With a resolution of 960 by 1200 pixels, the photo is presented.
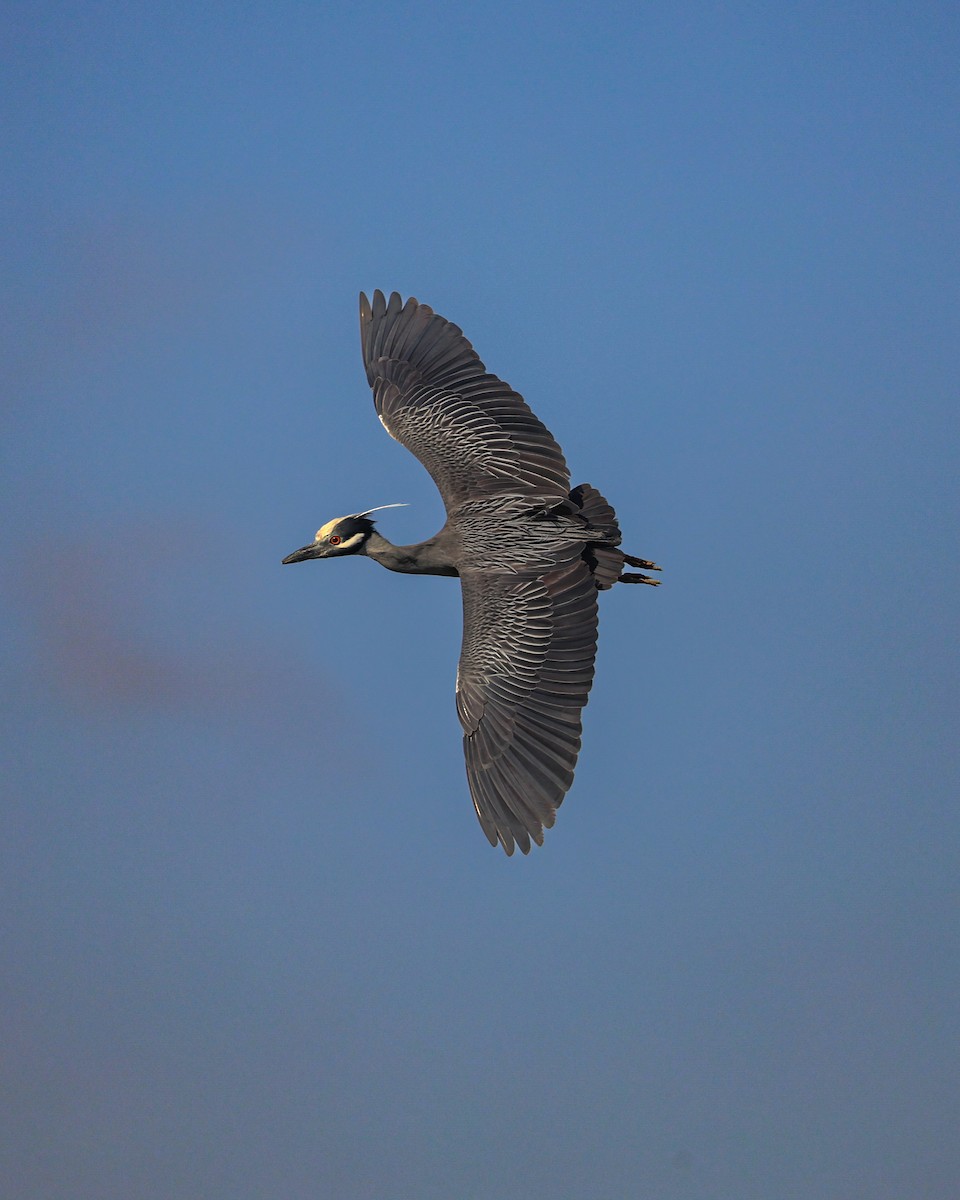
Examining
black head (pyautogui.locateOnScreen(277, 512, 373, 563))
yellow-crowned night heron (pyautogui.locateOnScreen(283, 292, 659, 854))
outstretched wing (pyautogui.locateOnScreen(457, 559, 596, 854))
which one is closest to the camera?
outstretched wing (pyautogui.locateOnScreen(457, 559, 596, 854))

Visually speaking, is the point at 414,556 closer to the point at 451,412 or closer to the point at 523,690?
the point at 451,412

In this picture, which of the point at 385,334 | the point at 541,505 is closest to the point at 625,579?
the point at 541,505

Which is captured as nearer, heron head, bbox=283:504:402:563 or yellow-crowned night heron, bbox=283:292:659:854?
yellow-crowned night heron, bbox=283:292:659:854

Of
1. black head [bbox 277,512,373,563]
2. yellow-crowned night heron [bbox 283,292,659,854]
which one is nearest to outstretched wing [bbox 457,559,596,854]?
yellow-crowned night heron [bbox 283,292,659,854]

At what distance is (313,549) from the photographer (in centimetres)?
1898

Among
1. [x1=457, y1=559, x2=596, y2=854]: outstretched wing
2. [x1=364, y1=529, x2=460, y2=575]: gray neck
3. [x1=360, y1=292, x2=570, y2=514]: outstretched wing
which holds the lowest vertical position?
[x1=457, y1=559, x2=596, y2=854]: outstretched wing

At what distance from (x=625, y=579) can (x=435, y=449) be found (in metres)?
2.71

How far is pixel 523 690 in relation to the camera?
16.0 m

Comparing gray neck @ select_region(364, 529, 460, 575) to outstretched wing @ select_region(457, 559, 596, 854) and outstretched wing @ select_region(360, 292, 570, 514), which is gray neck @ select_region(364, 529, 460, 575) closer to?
outstretched wing @ select_region(360, 292, 570, 514)

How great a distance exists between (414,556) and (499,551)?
56.6 inches

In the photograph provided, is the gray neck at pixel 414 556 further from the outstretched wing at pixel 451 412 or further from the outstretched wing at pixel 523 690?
the outstretched wing at pixel 523 690

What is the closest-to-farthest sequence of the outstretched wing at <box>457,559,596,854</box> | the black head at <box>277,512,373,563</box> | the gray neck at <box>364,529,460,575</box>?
1. the outstretched wing at <box>457,559,596,854</box>
2. the gray neck at <box>364,529,460,575</box>
3. the black head at <box>277,512,373,563</box>

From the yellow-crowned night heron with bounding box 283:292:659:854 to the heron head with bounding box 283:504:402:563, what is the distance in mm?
12

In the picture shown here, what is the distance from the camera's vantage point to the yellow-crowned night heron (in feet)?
51.4
